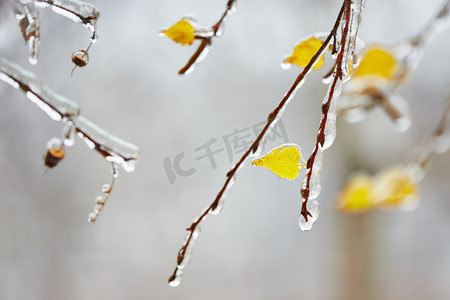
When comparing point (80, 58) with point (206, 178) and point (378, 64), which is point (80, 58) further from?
point (206, 178)

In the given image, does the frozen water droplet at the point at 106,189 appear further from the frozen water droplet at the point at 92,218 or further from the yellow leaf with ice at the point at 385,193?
the yellow leaf with ice at the point at 385,193

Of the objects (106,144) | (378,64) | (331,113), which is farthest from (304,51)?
(378,64)

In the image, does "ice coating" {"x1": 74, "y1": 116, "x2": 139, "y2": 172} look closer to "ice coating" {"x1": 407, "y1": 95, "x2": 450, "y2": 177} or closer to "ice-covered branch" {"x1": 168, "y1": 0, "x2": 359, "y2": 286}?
"ice-covered branch" {"x1": 168, "y1": 0, "x2": 359, "y2": 286}

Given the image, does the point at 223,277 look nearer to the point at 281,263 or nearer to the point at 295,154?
the point at 281,263

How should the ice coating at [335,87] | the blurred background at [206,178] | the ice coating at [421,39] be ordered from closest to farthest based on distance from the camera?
the ice coating at [335,87]
the ice coating at [421,39]
the blurred background at [206,178]

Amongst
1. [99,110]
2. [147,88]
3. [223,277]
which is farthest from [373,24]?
[223,277]

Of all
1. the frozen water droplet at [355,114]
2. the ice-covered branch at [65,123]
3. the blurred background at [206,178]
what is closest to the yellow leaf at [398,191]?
the frozen water droplet at [355,114]
